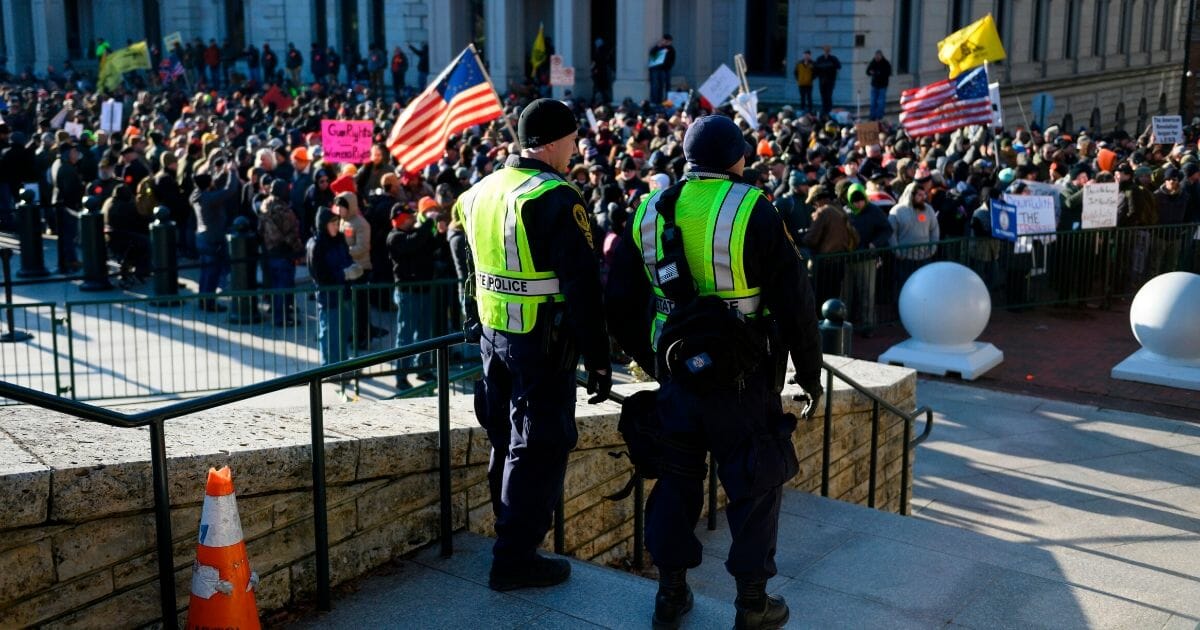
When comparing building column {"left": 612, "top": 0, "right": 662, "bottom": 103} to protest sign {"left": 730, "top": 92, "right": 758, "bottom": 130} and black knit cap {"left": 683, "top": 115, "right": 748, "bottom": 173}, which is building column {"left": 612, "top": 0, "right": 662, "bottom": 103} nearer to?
protest sign {"left": 730, "top": 92, "right": 758, "bottom": 130}

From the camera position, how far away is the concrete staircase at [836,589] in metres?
4.53

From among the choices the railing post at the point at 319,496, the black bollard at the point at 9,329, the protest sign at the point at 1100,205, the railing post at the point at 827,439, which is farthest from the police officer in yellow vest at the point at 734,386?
the protest sign at the point at 1100,205

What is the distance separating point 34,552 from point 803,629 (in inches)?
104

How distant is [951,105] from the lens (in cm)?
1748

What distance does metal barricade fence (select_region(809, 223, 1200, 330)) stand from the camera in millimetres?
13477

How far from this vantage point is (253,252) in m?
13.8

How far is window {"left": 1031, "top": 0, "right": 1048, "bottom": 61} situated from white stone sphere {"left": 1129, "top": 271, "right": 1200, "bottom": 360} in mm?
34911

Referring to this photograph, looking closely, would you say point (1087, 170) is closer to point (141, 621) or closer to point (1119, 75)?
point (141, 621)

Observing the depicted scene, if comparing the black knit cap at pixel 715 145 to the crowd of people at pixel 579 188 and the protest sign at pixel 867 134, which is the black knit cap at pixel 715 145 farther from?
the protest sign at pixel 867 134

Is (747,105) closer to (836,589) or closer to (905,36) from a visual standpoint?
(836,589)

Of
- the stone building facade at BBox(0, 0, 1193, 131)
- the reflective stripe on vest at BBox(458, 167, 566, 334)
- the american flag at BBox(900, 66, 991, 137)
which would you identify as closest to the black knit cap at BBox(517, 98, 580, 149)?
the reflective stripe on vest at BBox(458, 167, 566, 334)

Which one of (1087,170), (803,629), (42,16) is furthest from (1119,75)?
(803,629)

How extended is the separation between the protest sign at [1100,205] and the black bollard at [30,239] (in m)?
12.6

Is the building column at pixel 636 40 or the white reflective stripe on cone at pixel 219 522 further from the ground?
the building column at pixel 636 40
